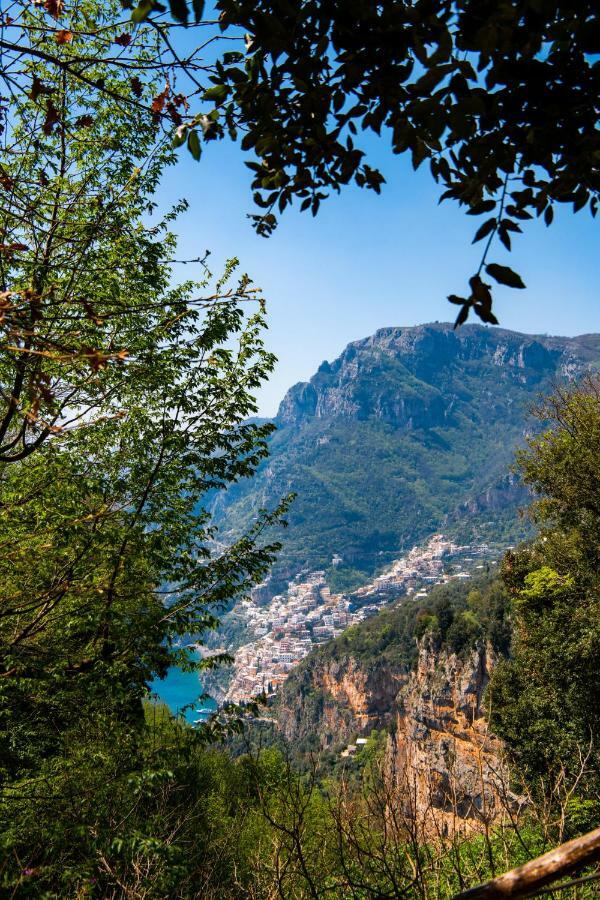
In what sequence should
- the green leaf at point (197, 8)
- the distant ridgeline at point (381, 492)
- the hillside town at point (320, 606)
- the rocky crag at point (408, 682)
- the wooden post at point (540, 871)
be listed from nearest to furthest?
1. the wooden post at point (540, 871)
2. the green leaf at point (197, 8)
3. the rocky crag at point (408, 682)
4. the hillside town at point (320, 606)
5. the distant ridgeline at point (381, 492)

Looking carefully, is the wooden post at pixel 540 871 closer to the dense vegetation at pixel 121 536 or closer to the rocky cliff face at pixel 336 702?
the dense vegetation at pixel 121 536

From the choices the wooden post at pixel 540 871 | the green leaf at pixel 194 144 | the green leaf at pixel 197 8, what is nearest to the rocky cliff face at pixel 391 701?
the wooden post at pixel 540 871

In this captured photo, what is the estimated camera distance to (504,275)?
1216 mm

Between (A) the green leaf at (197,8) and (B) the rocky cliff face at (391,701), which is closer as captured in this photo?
(A) the green leaf at (197,8)

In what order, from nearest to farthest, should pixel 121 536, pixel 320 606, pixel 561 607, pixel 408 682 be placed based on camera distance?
pixel 121 536 < pixel 561 607 < pixel 408 682 < pixel 320 606

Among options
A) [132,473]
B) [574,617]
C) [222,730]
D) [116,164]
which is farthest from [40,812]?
[574,617]

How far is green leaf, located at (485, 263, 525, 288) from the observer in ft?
3.92

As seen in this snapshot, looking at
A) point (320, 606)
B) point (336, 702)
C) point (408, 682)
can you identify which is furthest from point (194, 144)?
point (320, 606)

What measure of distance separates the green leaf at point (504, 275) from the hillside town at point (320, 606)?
90753 millimetres

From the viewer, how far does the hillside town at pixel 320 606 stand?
3792 inches

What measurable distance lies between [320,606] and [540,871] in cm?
13136

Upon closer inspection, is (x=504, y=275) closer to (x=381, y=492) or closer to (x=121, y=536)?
(x=121, y=536)

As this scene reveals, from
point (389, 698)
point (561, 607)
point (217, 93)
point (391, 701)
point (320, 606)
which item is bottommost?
point (320, 606)

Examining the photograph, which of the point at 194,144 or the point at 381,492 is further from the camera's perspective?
the point at 381,492
